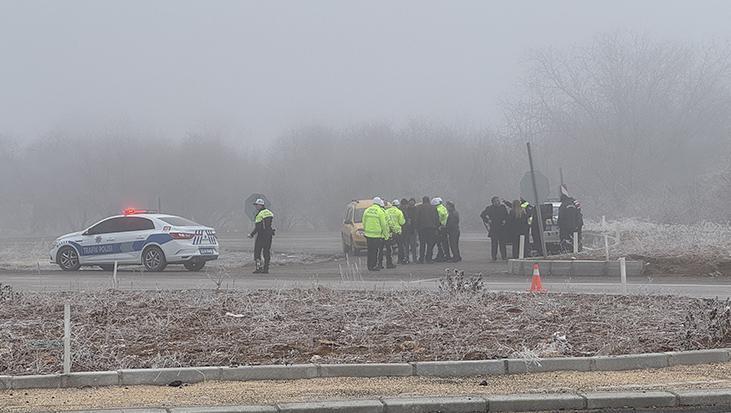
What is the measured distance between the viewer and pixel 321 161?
217ft

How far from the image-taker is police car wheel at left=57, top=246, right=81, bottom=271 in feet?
86.5

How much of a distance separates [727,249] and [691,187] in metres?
35.3

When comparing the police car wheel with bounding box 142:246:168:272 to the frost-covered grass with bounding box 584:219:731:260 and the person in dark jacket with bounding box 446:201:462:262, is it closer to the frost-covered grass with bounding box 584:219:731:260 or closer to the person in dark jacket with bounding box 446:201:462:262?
the person in dark jacket with bounding box 446:201:462:262

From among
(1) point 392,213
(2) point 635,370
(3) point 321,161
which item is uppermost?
A: (3) point 321,161

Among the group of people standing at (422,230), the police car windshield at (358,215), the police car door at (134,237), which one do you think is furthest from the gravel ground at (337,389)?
the police car windshield at (358,215)

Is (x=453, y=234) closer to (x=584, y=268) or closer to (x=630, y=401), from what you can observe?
(x=584, y=268)

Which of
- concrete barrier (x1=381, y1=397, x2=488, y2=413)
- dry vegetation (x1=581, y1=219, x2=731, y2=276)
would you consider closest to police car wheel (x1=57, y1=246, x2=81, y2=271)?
dry vegetation (x1=581, y1=219, x2=731, y2=276)

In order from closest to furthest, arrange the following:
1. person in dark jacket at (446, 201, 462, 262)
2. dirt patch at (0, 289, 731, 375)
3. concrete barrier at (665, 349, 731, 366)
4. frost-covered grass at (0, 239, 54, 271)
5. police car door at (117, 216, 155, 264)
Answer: concrete barrier at (665, 349, 731, 366) → dirt patch at (0, 289, 731, 375) → police car door at (117, 216, 155, 264) → person in dark jacket at (446, 201, 462, 262) → frost-covered grass at (0, 239, 54, 271)

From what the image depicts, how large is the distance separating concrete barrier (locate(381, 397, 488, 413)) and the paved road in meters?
7.91

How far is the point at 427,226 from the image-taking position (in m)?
26.6

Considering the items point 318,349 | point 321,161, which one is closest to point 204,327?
point 318,349

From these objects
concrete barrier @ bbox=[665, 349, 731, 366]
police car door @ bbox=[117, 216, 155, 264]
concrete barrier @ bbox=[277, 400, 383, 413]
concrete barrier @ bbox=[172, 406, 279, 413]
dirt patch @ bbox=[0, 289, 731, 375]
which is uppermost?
police car door @ bbox=[117, 216, 155, 264]

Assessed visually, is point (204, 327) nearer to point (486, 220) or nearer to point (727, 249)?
point (727, 249)

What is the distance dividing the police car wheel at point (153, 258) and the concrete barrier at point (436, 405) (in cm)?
1854
